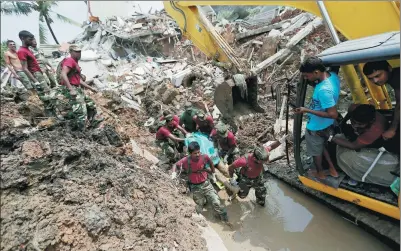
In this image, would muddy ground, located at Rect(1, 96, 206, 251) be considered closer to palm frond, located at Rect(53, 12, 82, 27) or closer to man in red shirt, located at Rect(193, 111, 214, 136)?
man in red shirt, located at Rect(193, 111, 214, 136)

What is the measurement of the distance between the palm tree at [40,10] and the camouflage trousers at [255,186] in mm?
16173

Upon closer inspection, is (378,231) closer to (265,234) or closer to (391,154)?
(391,154)

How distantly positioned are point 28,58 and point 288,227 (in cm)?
491

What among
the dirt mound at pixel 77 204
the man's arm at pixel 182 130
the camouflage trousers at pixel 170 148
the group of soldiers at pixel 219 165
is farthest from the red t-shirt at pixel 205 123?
the dirt mound at pixel 77 204

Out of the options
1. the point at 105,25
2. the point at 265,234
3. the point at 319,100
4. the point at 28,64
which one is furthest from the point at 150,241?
the point at 105,25

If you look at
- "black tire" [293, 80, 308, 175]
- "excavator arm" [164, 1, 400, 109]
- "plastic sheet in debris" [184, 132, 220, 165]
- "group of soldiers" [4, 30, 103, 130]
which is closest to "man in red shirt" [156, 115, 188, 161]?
"plastic sheet in debris" [184, 132, 220, 165]

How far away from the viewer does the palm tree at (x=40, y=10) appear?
1568 cm

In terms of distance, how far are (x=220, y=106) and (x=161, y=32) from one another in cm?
1226

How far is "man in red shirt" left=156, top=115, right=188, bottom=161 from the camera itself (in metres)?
5.65

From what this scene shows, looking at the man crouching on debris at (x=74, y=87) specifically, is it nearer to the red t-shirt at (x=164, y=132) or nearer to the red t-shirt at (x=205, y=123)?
the red t-shirt at (x=164, y=132)

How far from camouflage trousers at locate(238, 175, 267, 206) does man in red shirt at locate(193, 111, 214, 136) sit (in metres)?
1.38

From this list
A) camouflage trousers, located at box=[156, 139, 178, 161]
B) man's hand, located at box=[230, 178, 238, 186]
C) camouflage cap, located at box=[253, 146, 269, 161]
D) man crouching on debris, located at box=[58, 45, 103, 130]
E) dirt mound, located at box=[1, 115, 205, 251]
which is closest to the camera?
dirt mound, located at box=[1, 115, 205, 251]

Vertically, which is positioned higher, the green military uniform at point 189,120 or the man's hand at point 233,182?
the green military uniform at point 189,120

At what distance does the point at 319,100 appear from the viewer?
3.13 meters
